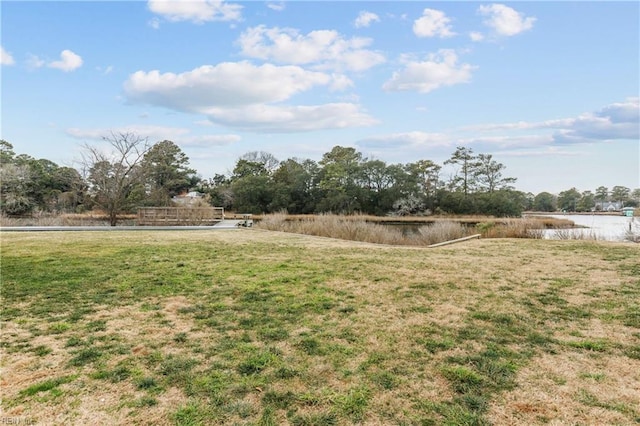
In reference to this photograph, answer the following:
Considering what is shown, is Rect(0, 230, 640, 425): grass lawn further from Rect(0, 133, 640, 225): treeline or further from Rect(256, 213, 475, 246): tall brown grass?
Rect(0, 133, 640, 225): treeline

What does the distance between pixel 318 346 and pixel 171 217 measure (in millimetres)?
15025

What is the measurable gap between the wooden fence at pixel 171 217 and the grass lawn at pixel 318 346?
10.7 meters

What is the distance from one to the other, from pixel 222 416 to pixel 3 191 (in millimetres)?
27424

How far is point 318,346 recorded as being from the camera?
247cm

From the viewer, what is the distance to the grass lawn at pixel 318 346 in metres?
Answer: 1.72

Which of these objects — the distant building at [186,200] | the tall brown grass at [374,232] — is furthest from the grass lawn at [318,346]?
the distant building at [186,200]

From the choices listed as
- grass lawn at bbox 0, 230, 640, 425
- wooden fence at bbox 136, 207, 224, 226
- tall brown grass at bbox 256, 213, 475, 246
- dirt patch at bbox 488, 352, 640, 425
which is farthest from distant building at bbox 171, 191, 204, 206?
dirt patch at bbox 488, 352, 640, 425

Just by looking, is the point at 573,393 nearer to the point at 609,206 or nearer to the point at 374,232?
the point at 374,232

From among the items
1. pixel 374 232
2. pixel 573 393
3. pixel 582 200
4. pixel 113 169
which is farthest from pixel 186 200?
pixel 582 200

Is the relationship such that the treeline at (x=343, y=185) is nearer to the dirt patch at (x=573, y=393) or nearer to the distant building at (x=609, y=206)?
the distant building at (x=609, y=206)

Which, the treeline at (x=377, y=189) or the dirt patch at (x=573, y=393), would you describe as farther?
the treeline at (x=377, y=189)

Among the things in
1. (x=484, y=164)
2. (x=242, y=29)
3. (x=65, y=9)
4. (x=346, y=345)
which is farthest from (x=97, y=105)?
(x=484, y=164)

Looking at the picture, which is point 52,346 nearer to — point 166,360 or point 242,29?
point 166,360

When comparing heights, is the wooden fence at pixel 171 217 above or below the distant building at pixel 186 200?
below
